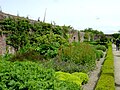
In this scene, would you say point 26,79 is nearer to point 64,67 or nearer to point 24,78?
point 24,78

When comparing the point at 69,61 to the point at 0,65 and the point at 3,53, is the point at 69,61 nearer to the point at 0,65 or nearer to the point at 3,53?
the point at 3,53

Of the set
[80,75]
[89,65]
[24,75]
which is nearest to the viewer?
[24,75]

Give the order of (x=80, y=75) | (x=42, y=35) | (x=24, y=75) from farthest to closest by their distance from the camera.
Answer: (x=42, y=35) → (x=80, y=75) → (x=24, y=75)

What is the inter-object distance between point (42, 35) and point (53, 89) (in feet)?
43.6

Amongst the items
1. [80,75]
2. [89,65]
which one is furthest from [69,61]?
[80,75]

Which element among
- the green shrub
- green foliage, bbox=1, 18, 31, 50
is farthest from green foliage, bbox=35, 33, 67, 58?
the green shrub

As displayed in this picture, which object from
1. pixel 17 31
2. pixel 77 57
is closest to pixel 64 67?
pixel 77 57

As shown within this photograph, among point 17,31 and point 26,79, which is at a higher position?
point 17,31

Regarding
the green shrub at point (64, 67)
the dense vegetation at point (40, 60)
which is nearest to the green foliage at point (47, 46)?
the dense vegetation at point (40, 60)

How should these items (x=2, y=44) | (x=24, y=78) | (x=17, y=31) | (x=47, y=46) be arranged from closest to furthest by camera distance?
(x=24, y=78), (x=2, y=44), (x=17, y=31), (x=47, y=46)

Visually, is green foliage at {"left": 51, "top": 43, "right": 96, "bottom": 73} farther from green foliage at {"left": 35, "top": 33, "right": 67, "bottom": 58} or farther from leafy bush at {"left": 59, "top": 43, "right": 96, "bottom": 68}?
green foliage at {"left": 35, "top": 33, "right": 67, "bottom": 58}

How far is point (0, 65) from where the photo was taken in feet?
16.6

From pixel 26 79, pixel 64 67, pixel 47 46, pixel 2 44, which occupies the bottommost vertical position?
pixel 64 67

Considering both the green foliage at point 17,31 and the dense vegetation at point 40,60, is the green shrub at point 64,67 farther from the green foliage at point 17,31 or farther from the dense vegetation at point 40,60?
the green foliage at point 17,31
